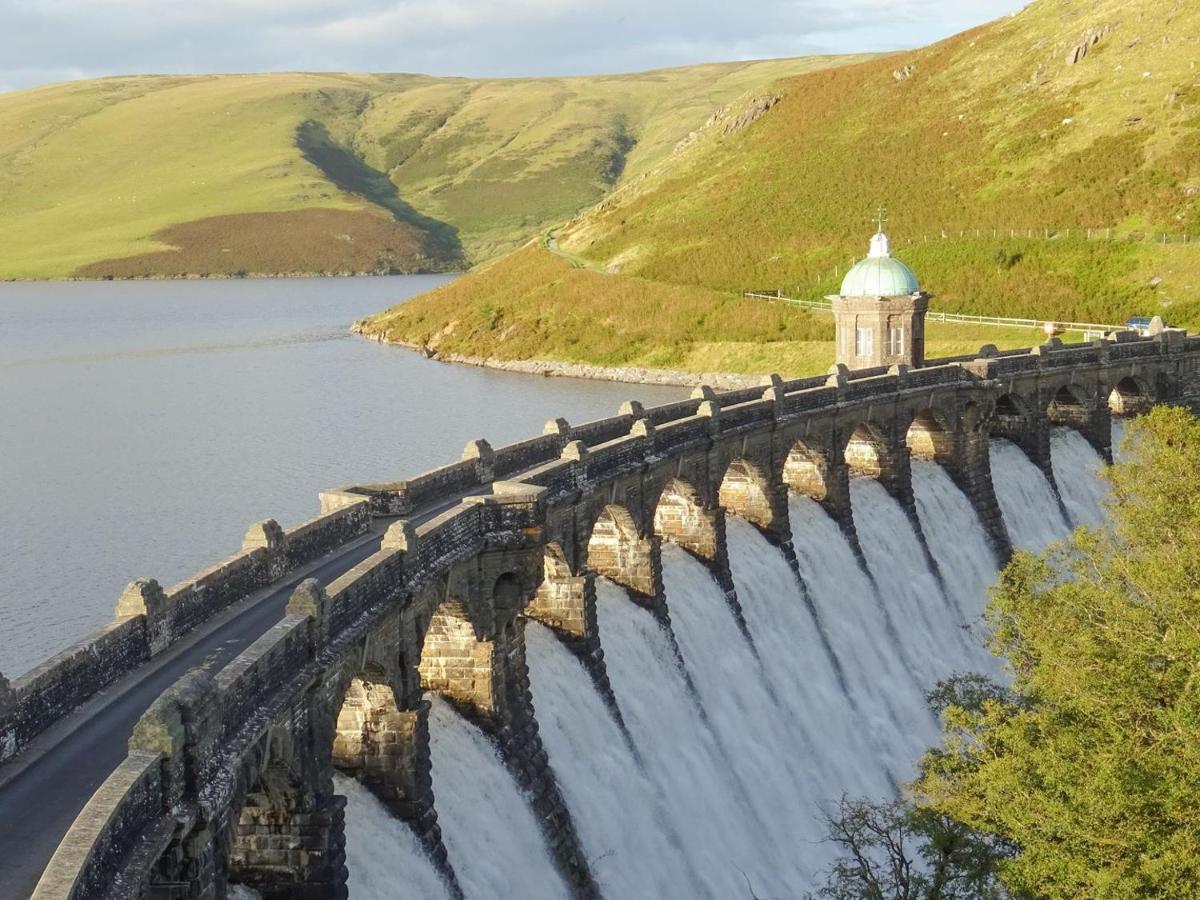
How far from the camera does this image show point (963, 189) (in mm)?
153125

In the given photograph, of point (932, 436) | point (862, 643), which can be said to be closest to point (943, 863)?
point (862, 643)

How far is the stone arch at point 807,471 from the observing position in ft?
185

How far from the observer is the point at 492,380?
132 meters

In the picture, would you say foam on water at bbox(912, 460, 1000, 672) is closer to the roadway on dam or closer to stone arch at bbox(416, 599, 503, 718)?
stone arch at bbox(416, 599, 503, 718)

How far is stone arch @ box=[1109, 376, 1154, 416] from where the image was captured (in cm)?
8600

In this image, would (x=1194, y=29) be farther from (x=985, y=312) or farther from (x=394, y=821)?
(x=394, y=821)

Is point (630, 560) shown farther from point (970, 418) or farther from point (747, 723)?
point (970, 418)

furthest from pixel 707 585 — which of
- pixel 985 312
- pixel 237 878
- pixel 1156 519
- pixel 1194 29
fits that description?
pixel 1194 29

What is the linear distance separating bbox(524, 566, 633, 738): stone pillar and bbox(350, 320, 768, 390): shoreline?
292 ft

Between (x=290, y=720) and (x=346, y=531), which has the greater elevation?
(x=346, y=531)

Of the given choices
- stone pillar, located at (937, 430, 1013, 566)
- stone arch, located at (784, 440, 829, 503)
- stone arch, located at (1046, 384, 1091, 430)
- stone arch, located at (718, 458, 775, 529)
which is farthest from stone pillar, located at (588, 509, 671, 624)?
stone arch, located at (1046, 384, 1091, 430)

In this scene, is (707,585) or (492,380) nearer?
(707,585)

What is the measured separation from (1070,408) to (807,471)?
1218 inches

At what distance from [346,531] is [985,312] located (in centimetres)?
10547
